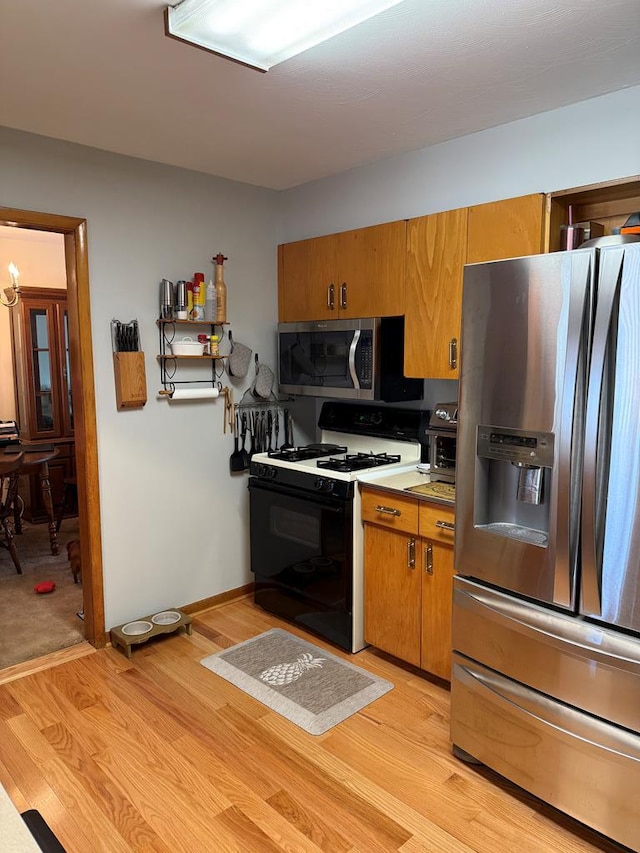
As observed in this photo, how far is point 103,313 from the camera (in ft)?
10.0

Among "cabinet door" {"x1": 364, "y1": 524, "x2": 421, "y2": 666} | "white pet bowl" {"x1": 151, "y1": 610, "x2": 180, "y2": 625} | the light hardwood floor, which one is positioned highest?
"cabinet door" {"x1": 364, "y1": 524, "x2": 421, "y2": 666}

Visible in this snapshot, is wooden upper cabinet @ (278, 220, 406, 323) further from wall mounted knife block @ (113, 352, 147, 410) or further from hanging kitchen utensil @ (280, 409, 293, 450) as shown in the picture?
wall mounted knife block @ (113, 352, 147, 410)

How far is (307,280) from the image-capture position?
3543 mm

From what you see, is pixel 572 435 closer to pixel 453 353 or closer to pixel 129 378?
pixel 453 353

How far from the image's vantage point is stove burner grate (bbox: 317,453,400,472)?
3166 mm

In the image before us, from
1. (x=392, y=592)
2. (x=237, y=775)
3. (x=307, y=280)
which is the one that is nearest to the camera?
(x=237, y=775)

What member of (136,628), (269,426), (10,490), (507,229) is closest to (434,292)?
(507,229)

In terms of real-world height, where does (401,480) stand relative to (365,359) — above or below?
below

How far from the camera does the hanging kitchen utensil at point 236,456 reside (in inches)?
145

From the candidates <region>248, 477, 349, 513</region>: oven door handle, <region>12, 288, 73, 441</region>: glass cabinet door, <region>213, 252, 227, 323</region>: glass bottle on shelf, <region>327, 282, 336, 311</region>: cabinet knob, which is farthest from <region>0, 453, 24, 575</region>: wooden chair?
<region>327, 282, 336, 311</region>: cabinet knob

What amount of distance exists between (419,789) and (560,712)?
607mm

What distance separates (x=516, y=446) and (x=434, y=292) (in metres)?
1.09

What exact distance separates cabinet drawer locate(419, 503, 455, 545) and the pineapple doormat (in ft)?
2.43

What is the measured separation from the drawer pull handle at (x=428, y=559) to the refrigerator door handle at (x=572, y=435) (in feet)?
2.74
